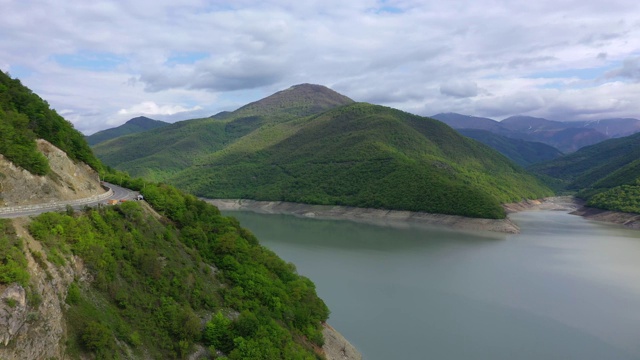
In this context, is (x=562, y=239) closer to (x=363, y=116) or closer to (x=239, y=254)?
(x=239, y=254)

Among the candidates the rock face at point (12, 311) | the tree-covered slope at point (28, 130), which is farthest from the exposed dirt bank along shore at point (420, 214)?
the rock face at point (12, 311)

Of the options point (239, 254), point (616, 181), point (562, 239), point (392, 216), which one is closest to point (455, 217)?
point (392, 216)

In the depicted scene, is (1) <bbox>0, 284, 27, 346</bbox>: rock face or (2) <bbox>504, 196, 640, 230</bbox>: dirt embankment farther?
(2) <bbox>504, 196, 640, 230</bbox>: dirt embankment

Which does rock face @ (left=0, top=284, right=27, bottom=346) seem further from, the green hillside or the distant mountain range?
the distant mountain range

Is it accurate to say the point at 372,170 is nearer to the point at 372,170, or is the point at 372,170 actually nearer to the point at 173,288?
the point at 372,170

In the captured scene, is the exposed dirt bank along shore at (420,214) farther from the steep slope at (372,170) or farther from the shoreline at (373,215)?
the steep slope at (372,170)

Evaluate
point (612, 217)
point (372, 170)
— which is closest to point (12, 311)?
point (372, 170)

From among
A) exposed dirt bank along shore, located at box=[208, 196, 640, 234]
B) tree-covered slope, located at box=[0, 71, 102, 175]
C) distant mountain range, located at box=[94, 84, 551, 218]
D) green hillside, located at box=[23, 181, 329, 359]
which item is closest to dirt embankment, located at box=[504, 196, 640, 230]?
exposed dirt bank along shore, located at box=[208, 196, 640, 234]
